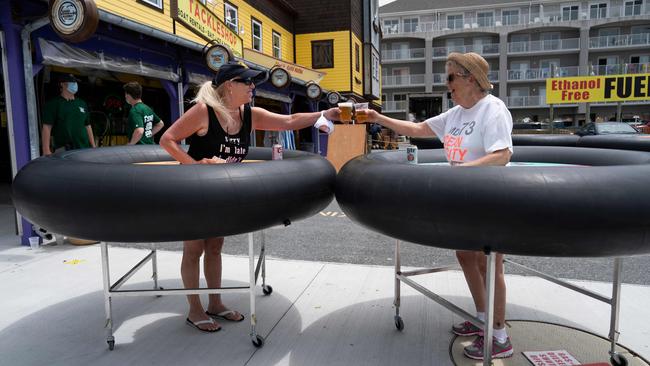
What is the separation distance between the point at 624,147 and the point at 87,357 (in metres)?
4.79

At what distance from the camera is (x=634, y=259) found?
431 centimetres

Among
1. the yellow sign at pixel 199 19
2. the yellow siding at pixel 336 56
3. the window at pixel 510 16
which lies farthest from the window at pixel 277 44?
the window at pixel 510 16

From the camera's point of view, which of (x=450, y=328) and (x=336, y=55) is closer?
(x=450, y=328)

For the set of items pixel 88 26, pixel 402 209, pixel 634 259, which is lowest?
pixel 634 259

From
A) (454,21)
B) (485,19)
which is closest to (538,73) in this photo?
(485,19)

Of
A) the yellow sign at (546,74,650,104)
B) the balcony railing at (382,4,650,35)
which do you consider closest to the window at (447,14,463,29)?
the balcony railing at (382,4,650,35)

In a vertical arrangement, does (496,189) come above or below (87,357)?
above

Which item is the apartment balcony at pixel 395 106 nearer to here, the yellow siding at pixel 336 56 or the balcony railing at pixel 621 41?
the balcony railing at pixel 621 41

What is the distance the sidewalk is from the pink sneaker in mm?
142

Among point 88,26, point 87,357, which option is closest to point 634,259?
point 87,357

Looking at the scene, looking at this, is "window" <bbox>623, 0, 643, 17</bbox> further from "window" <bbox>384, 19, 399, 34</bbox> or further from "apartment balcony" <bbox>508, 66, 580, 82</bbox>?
"window" <bbox>384, 19, 399, 34</bbox>

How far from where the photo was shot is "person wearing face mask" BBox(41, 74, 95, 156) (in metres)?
5.11

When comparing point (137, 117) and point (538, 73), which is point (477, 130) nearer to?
point (137, 117)

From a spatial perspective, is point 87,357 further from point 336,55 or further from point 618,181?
point 336,55
